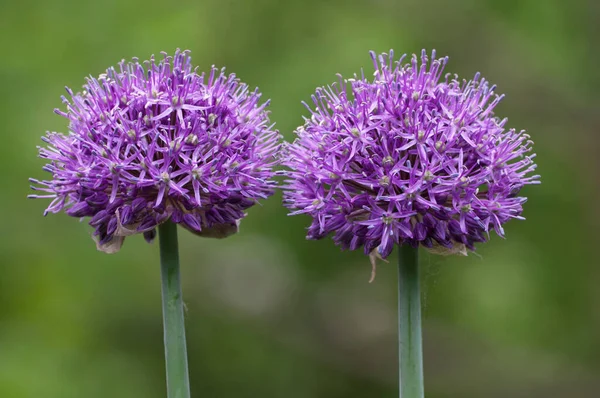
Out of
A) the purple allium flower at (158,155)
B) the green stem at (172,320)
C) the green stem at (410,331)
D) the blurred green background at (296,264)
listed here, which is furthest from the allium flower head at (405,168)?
the blurred green background at (296,264)

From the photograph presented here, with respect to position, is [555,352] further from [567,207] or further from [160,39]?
[160,39]

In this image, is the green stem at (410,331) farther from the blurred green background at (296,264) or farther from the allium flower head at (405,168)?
the blurred green background at (296,264)

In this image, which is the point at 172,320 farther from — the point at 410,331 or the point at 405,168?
the point at 405,168

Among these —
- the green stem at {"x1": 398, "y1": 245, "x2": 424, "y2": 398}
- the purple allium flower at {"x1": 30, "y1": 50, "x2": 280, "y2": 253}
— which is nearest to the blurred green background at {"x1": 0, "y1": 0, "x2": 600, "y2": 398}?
the purple allium flower at {"x1": 30, "y1": 50, "x2": 280, "y2": 253}

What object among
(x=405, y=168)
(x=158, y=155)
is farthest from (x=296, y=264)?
(x=405, y=168)

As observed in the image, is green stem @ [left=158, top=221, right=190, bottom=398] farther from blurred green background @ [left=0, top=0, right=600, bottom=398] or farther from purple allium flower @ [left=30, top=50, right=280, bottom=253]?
blurred green background @ [left=0, top=0, right=600, bottom=398]

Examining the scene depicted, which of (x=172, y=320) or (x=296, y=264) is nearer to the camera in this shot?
(x=172, y=320)
